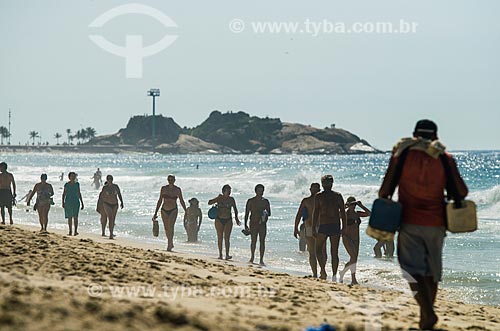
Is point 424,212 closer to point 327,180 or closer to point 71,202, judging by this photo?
point 327,180

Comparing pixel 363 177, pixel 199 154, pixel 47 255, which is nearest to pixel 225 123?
pixel 199 154

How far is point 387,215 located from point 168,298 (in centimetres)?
191

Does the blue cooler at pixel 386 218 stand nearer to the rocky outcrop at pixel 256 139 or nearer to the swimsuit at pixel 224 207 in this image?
the swimsuit at pixel 224 207

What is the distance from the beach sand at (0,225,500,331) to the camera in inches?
208

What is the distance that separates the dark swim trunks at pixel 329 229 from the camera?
11.2 meters

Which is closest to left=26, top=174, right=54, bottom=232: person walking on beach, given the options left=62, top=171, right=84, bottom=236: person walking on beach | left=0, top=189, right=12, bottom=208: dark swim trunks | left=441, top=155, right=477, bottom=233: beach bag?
left=62, top=171, right=84, bottom=236: person walking on beach

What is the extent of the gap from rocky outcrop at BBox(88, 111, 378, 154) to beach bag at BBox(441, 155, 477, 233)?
16620 cm

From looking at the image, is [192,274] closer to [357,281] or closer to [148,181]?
[357,281]

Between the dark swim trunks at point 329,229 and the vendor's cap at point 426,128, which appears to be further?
the dark swim trunks at point 329,229

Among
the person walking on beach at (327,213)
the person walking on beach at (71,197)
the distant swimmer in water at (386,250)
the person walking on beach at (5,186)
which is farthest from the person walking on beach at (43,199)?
the person walking on beach at (327,213)

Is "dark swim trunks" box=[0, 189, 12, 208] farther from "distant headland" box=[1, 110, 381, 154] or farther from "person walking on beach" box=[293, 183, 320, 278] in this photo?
"distant headland" box=[1, 110, 381, 154]

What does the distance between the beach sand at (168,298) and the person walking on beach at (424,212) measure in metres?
0.54

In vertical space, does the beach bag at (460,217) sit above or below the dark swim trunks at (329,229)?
above

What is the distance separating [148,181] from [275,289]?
44.9m
